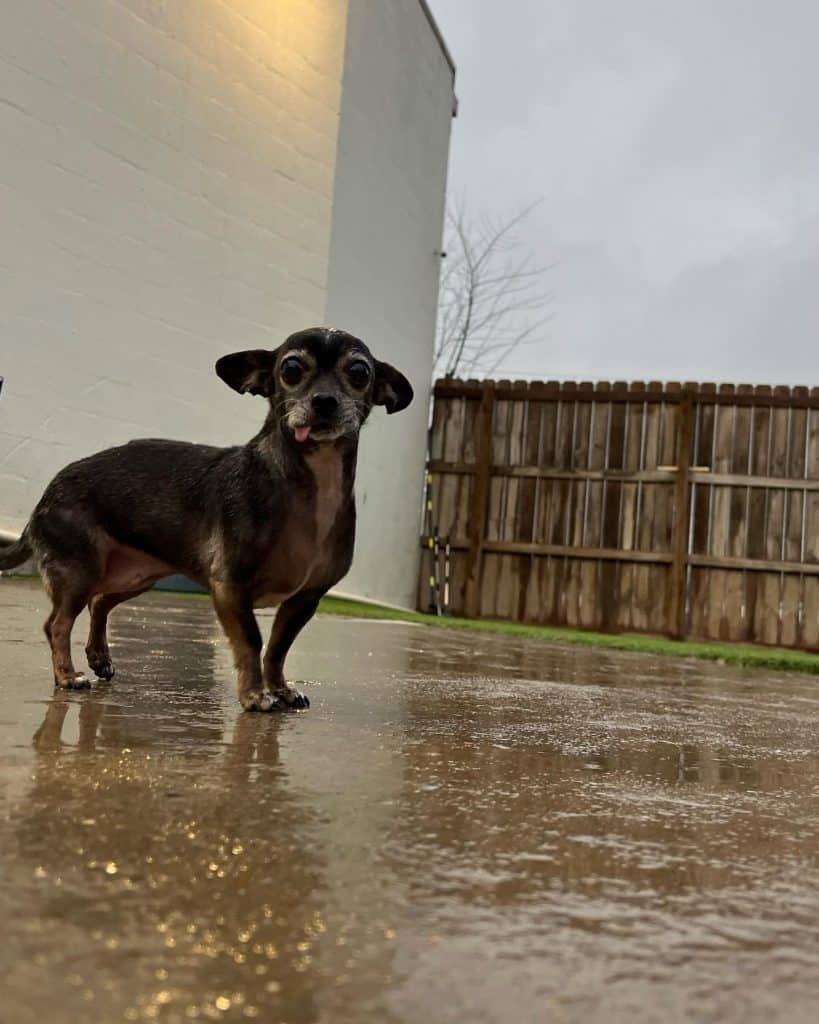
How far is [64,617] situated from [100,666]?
0.25 meters

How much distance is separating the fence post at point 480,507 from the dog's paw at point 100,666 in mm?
8112

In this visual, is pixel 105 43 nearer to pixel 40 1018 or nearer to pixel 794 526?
pixel 794 526

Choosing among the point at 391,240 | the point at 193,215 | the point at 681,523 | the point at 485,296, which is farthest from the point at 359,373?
the point at 485,296

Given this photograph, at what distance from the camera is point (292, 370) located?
95.7 inches

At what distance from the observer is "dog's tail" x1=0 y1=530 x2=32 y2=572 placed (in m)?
2.71

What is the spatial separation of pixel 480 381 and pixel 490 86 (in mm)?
5455

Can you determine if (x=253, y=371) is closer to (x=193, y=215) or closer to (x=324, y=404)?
(x=324, y=404)

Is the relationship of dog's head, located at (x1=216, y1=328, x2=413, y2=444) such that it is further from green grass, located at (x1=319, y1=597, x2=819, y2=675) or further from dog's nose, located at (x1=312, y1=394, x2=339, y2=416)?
green grass, located at (x1=319, y1=597, x2=819, y2=675)

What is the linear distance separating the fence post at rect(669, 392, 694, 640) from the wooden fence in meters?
0.01

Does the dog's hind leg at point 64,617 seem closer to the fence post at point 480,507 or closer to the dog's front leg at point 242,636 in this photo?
the dog's front leg at point 242,636

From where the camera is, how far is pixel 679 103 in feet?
49.4

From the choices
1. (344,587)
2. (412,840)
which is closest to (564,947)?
(412,840)

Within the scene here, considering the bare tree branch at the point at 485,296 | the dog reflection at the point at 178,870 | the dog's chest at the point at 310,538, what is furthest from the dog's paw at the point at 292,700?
the bare tree branch at the point at 485,296

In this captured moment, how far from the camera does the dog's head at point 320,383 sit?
2359mm
